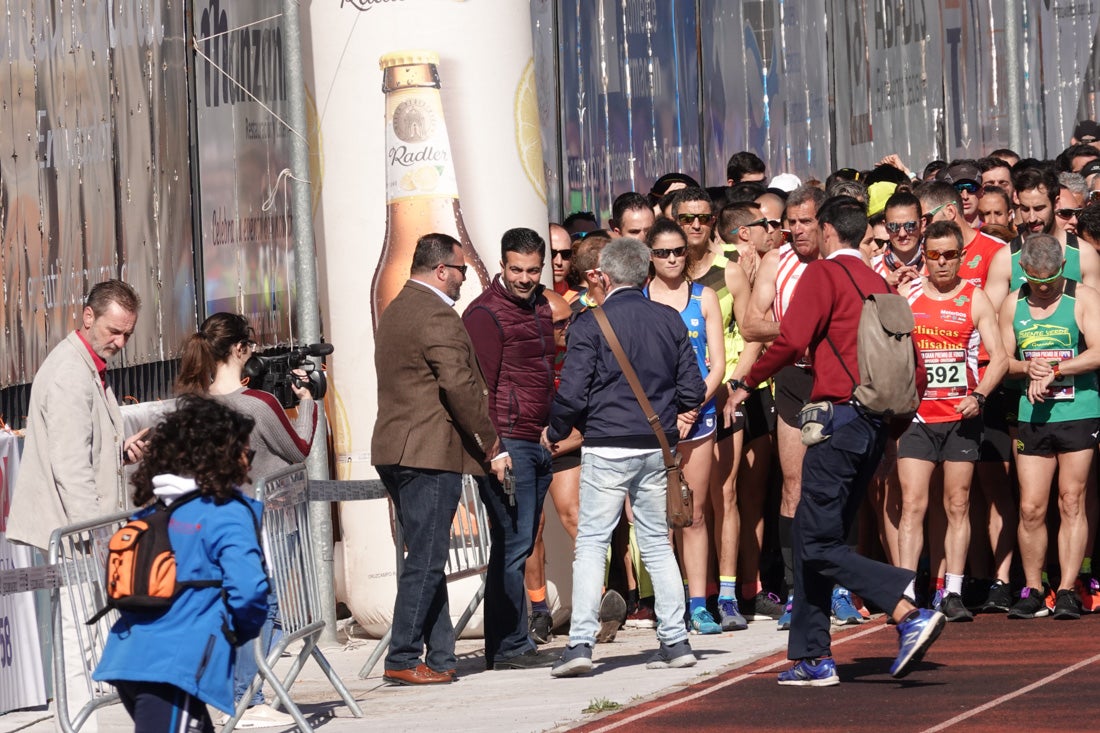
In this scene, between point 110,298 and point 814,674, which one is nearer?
point 110,298

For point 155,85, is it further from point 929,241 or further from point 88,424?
point 929,241

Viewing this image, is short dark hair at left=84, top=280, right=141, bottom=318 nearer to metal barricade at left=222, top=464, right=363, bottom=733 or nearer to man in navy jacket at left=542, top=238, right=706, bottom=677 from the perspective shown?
metal barricade at left=222, top=464, right=363, bottom=733

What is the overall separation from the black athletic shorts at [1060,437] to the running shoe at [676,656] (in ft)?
7.36

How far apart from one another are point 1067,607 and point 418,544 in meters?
3.28

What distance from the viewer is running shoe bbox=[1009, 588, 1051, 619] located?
9.26m

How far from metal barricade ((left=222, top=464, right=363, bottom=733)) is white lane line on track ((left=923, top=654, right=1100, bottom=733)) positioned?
2.35 metres

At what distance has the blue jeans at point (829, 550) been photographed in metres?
7.54

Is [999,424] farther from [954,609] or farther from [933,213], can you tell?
[933,213]

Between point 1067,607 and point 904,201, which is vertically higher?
point 904,201

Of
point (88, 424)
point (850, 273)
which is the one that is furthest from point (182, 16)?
point (850, 273)

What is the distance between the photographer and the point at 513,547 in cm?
862

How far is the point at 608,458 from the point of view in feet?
26.6

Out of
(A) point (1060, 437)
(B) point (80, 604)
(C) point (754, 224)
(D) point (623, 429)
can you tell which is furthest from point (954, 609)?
(B) point (80, 604)

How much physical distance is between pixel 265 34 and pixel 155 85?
1.10 meters
